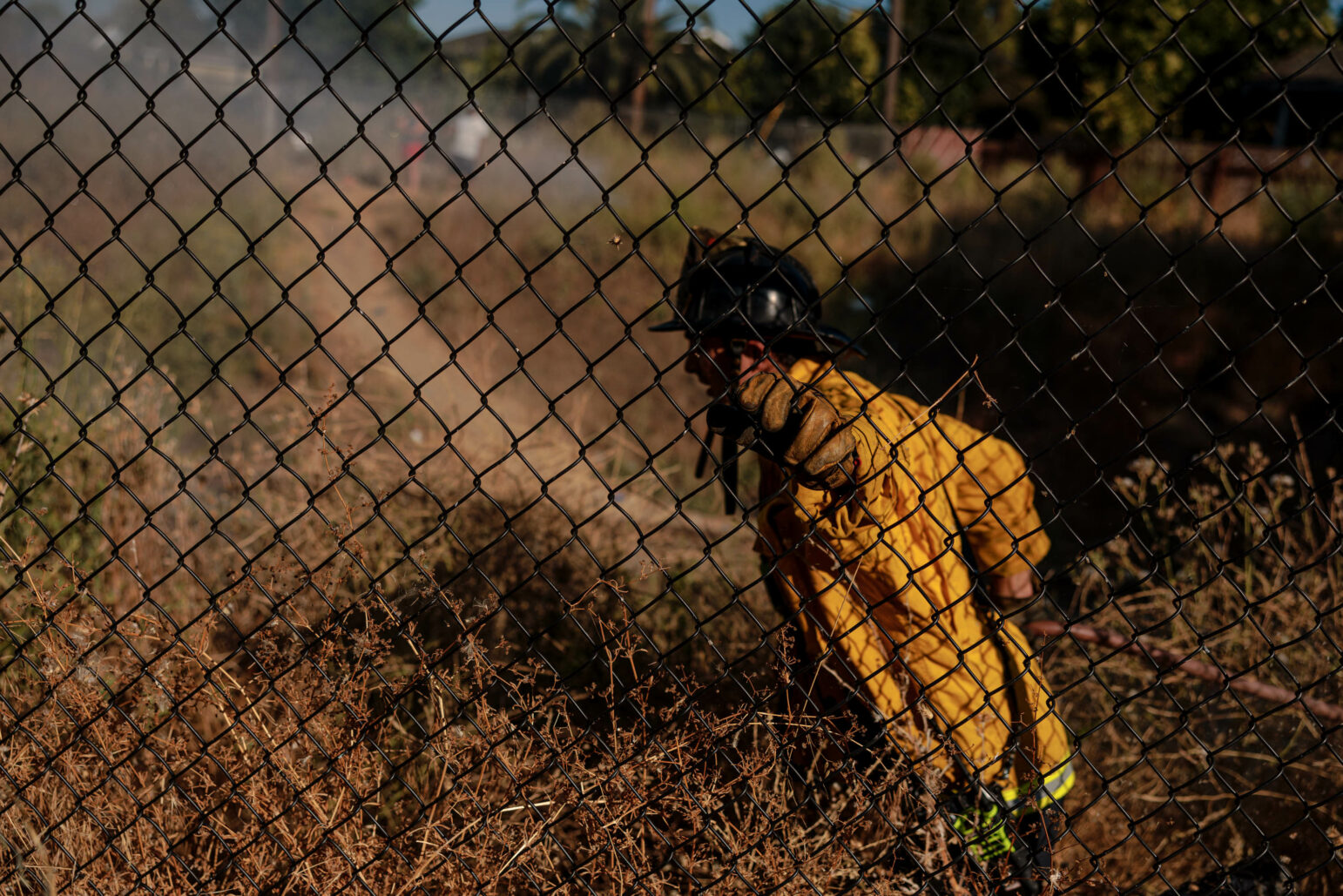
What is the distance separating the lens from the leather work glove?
1.73 meters

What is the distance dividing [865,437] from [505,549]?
2472 millimetres

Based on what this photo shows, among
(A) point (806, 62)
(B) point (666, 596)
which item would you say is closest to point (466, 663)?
(B) point (666, 596)

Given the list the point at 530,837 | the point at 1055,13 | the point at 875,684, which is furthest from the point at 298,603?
the point at 1055,13

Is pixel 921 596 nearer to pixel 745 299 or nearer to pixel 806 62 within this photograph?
pixel 745 299

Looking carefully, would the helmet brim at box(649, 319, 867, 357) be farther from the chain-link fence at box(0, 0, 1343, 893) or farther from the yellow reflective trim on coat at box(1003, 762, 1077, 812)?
the yellow reflective trim on coat at box(1003, 762, 1077, 812)

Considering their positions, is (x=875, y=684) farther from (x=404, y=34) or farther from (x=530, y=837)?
(x=404, y=34)

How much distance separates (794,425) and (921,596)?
1.98ft

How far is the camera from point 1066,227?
1123cm

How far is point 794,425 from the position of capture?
1.78 meters

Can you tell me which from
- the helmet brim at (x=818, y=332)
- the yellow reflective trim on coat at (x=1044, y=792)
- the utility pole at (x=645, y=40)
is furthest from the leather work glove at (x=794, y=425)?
the utility pole at (x=645, y=40)

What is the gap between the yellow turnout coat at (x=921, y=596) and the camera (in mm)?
2084

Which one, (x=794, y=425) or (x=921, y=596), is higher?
(x=794, y=425)

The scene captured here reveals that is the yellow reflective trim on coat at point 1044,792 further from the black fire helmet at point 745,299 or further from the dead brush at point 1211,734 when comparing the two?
the black fire helmet at point 745,299

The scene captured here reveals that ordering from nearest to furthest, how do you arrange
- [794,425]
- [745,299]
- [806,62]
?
[794,425], [745,299], [806,62]
